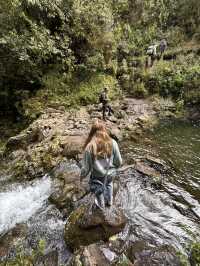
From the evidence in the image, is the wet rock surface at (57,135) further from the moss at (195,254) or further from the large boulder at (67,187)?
the moss at (195,254)

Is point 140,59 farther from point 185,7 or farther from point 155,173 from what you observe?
point 155,173

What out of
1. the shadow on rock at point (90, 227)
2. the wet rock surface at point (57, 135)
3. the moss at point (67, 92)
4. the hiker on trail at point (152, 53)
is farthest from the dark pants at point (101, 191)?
the hiker on trail at point (152, 53)

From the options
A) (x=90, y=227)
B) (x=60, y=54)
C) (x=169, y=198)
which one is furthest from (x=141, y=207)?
(x=60, y=54)

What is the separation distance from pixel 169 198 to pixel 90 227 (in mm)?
2621

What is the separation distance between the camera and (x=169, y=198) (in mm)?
7387

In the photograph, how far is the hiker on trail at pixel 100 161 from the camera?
5281mm

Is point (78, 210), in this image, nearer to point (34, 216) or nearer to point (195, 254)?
point (34, 216)

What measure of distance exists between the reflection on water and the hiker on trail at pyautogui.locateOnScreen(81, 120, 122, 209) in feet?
3.60

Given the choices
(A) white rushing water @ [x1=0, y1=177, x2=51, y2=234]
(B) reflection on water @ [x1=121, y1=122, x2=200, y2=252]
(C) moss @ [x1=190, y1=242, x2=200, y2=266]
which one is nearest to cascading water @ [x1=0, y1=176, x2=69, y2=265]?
(A) white rushing water @ [x1=0, y1=177, x2=51, y2=234]

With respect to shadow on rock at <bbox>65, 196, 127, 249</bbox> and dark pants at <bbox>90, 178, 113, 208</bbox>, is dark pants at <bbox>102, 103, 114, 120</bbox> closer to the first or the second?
dark pants at <bbox>90, 178, 113, 208</bbox>

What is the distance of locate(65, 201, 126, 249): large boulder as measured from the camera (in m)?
5.53

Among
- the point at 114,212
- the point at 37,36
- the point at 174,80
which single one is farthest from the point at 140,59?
the point at 114,212

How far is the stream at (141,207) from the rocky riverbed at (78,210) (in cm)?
2

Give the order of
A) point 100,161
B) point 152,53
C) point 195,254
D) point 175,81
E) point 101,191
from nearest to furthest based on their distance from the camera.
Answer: point 195,254 < point 100,161 < point 101,191 < point 175,81 < point 152,53
